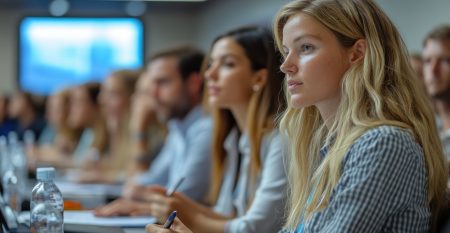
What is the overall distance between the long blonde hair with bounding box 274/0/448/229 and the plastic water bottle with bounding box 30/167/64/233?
56 centimetres

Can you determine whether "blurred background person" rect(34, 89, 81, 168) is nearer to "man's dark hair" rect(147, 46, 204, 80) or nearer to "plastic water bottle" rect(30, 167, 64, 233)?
"man's dark hair" rect(147, 46, 204, 80)

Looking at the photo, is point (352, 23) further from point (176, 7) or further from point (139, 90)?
point (176, 7)

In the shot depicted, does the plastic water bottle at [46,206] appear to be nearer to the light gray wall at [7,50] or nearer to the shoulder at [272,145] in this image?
the shoulder at [272,145]

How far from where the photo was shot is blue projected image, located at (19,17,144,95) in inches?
280

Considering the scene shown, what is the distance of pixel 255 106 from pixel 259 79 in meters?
0.13

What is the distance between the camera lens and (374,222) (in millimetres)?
1394

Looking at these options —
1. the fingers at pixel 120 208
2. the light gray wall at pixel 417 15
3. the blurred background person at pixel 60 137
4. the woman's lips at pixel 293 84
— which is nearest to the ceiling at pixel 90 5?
the blurred background person at pixel 60 137

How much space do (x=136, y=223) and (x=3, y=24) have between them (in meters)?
8.62

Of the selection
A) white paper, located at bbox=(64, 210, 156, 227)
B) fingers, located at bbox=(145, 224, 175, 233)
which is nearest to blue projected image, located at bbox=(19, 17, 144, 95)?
white paper, located at bbox=(64, 210, 156, 227)

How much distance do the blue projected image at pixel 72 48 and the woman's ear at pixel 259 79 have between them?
4.55m

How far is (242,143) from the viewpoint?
8.61 ft

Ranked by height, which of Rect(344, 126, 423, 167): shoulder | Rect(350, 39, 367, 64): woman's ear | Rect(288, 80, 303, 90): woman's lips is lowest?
Rect(344, 126, 423, 167): shoulder

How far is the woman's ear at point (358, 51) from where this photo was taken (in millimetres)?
1622

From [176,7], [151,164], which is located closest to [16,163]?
[151,164]
